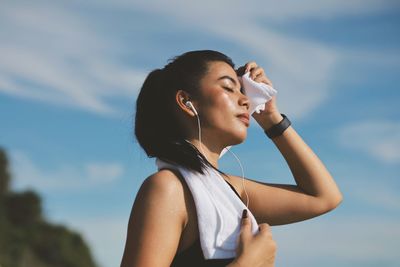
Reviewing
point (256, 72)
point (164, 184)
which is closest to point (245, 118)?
point (256, 72)

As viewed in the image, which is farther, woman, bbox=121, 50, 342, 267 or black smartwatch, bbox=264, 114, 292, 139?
black smartwatch, bbox=264, 114, 292, 139

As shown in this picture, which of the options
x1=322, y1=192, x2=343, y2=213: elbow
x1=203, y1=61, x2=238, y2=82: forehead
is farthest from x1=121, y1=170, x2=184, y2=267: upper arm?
x1=322, y1=192, x2=343, y2=213: elbow

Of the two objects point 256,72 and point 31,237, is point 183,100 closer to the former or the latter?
point 256,72

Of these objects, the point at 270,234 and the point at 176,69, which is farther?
the point at 176,69

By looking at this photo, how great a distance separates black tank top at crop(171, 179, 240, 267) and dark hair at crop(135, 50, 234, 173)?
1.26 ft

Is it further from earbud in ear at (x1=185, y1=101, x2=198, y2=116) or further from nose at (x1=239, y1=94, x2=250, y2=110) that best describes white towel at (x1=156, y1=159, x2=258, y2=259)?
nose at (x1=239, y1=94, x2=250, y2=110)

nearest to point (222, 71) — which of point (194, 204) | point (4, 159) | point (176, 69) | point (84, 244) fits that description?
point (176, 69)

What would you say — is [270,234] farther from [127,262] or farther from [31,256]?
[31,256]

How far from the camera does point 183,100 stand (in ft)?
11.3

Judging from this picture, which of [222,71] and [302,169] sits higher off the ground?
[222,71]

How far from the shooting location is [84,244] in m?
34.5

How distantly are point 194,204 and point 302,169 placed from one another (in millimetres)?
1039

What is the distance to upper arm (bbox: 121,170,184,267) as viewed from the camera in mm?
2924

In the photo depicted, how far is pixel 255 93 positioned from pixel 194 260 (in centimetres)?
109
